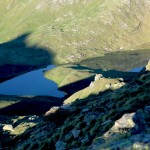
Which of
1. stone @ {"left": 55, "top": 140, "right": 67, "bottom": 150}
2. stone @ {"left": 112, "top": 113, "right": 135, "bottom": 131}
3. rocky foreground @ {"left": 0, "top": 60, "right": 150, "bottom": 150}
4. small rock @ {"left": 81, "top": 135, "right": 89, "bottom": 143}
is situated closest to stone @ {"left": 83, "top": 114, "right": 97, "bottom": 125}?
rocky foreground @ {"left": 0, "top": 60, "right": 150, "bottom": 150}

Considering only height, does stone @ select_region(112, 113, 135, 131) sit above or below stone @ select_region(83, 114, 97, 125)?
below

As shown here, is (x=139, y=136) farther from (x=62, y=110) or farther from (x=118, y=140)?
(x=62, y=110)

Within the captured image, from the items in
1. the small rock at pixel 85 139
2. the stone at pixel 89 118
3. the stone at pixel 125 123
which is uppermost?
the stone at pixel 89 118

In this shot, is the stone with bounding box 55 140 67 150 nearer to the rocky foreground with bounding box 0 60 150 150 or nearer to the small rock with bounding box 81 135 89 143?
the rocky foreground with bounding box 0 60 150 150

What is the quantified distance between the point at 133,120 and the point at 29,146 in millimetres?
28854

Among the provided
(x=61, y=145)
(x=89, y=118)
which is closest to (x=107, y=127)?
(x=61, y=145)

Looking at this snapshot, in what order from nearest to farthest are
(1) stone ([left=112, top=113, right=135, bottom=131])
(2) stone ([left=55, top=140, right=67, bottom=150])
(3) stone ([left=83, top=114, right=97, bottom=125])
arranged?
1. (1) stone ([left=112, top=113, right=135, bottom=131])
2. (2) stone ([left=55, top=140, right=67, bottom=150])
3. (3) stone ([left=83, top=114, right=97, bottom=125])

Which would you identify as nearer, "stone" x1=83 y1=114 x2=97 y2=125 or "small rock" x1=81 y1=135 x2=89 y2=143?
"small rock" x1=81 y1=135 x2=89 y2=143

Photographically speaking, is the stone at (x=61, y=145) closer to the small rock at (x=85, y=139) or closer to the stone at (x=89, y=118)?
the small rock at (x=85, y=139)

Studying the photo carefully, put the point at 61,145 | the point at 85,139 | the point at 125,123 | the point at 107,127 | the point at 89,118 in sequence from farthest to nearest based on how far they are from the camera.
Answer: the point at 89,118 → the point at 61,145 → the point at 107,127 → the point at 85,139 → the point at 125,123

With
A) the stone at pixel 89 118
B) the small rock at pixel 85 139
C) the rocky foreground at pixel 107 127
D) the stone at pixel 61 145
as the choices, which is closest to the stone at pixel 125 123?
the rocky foreground at pixel 107 127

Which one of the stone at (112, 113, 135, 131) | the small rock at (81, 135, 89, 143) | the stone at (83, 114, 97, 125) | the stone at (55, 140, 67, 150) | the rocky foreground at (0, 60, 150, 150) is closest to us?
the rocky foreground at (0, 60, 150, 150)

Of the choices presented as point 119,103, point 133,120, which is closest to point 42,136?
point 119,103

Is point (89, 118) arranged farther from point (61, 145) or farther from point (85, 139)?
point (85, 139)
